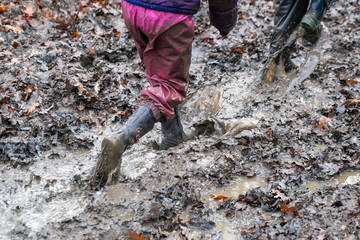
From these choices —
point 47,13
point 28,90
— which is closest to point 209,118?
point 28,90

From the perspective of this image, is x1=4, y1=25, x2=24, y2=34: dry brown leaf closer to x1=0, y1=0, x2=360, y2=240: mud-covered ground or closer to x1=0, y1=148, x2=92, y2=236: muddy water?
x1=0, y1=0, x2=360, y2=240: mud-covered ground

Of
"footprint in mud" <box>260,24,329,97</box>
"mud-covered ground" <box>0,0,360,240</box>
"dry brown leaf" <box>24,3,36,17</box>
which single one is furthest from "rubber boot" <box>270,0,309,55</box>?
"dry brown leaf" <box>24,3,36,17</box>

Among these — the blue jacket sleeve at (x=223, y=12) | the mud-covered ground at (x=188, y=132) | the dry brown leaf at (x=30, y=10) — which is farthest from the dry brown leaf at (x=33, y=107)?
the blue jacket sleeve at (x=223, y=12)

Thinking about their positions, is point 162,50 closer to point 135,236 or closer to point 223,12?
point 223,12

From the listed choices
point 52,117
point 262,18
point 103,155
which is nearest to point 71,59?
point 52,117

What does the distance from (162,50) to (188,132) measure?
4.49ft

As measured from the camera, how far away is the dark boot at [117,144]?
2744 millimetres

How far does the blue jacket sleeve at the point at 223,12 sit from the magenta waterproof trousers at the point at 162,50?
26 centimetres

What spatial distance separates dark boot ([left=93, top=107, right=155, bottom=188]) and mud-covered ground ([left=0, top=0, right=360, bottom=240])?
15 cm

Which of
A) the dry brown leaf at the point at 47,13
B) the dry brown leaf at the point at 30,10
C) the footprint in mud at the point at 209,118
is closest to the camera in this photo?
the footprint in mud at the point at 209,118

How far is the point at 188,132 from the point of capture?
4.06 m

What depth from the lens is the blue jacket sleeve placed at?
2.91 metres

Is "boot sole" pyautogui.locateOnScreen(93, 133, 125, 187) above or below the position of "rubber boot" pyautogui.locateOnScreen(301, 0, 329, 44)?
below

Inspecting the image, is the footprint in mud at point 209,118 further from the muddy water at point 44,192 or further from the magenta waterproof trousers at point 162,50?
the muddy water at point 44,192
